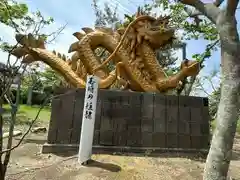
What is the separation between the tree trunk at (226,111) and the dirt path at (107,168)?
6.50 feet

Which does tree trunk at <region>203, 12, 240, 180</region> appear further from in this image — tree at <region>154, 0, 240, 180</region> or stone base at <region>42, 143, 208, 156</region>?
stone base at <region>42, 143, 208, 156</region>

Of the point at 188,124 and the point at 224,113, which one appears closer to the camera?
the point at 224,113

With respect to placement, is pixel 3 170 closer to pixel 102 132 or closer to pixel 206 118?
pixel 102 132

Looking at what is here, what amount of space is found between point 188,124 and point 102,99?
2648 mm

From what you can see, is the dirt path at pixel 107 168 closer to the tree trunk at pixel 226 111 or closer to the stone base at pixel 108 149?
the stone base at pixel 108 149

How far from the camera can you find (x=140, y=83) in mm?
7645

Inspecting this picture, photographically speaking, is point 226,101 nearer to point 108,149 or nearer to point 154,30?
point 108,149

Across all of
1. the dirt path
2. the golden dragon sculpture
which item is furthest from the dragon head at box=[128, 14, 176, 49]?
the dirt path

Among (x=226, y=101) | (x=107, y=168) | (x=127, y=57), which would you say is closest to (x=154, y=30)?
(x=127, y=57)

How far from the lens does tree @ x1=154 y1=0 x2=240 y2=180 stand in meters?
3.54

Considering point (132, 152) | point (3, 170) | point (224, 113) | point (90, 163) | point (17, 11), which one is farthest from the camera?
point (17, 11)

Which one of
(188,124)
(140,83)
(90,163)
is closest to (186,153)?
(188,124)

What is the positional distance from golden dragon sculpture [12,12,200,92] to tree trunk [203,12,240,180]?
12.2ft

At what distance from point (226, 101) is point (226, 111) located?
149mm
